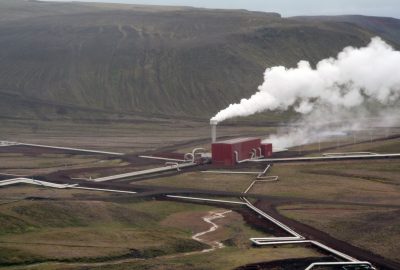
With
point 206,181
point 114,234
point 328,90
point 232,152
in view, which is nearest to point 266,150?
point 232,152

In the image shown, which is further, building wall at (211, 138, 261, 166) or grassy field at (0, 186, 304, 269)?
building wall at (211, 138, 261, 166)

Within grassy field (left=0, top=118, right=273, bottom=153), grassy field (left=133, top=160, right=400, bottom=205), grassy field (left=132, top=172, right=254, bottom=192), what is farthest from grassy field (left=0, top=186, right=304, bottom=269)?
grassy field (left=0, top=118, right=273, bottom=153)

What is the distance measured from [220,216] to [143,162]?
48908mm

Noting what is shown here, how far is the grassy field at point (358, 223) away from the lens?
227 feet

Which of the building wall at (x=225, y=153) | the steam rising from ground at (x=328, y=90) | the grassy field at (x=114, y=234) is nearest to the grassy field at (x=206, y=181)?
the building wall at (x=225, y=153)

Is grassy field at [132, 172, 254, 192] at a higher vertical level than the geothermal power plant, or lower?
lower

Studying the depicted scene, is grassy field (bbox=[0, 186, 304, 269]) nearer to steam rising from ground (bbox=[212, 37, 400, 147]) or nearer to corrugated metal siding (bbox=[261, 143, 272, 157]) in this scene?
corrugated metal siding (bbox=[261, 143, 272, 157])

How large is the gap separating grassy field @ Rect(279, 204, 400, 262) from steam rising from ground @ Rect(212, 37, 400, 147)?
45995 mm

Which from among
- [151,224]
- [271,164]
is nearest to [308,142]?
[271,164]

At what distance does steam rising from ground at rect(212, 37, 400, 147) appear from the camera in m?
146

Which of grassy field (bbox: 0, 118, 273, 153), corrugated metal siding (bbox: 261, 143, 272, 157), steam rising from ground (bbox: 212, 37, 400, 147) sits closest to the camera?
corrugated metal siding (bbox: 261, 143, 272, 157)

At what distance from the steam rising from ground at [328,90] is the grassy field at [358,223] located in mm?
45995

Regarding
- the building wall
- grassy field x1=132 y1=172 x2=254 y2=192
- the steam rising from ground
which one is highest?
the steam rising from ground

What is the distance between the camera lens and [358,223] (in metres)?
77.3
